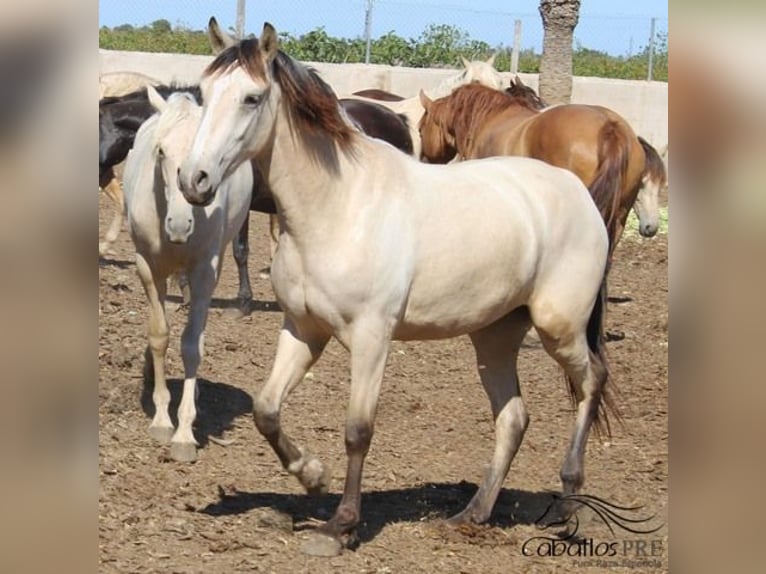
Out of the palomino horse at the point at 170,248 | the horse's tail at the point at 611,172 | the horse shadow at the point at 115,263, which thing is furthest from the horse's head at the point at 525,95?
the palomino horse at the point at 170,248

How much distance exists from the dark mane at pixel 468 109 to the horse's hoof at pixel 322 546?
615 centimetres

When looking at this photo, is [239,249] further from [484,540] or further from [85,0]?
[85,0]

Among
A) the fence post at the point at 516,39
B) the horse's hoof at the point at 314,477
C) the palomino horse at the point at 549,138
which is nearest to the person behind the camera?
the horse's hoof at the point at 314,477

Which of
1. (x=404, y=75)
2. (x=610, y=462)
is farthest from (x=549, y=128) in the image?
(x=404, y=75)

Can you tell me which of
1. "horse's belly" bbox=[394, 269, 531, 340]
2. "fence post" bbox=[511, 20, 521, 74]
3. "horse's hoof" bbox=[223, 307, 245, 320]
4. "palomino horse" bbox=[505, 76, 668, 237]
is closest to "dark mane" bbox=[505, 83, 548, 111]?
"palomino horse" bbox=[505, 76, 668, 237]

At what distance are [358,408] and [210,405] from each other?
270cm

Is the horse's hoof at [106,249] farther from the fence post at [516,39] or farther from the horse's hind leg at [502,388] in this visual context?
the fence post at [516,39]

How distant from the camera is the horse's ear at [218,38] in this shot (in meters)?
4.43

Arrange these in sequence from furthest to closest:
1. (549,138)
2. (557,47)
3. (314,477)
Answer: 1. (557,47)
2. (549,138)
3. (314,477)

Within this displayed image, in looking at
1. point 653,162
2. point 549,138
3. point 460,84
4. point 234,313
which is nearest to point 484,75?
point 460,84

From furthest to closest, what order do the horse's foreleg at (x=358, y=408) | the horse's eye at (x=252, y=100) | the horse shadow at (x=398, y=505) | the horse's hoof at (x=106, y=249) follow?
the horse's hoof at (x=106, y=249) → the horse shadow at (x=398, y=505) → the horse's foreleg at (x=358, y=408) → the horse's eye at (x=252, y=100)

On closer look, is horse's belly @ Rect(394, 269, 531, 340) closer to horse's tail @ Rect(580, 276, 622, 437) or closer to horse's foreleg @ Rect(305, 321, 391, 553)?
horse's foreleg @ Rect(305, 321, 391, 553)

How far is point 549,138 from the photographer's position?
9.20 metres

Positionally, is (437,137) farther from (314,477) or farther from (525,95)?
(314,477)
